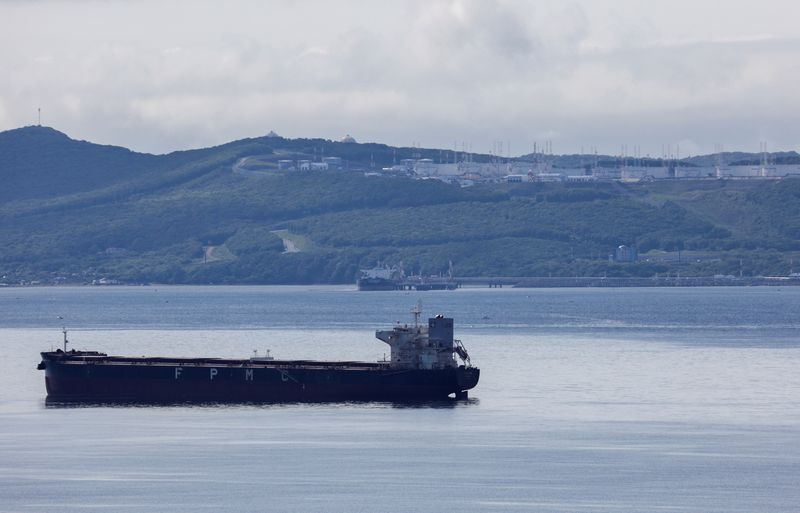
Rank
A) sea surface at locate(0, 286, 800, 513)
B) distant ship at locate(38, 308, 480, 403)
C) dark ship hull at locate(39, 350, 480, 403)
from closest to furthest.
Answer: sea surface at locate(0, 286, 800, 513)
distant ship at locate(38, 308, 480, 403)
dark ship hull at locate(39, 350, 480, 403)

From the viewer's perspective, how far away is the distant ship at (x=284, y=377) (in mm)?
102438

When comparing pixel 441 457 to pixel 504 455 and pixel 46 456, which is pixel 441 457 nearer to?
pixel 504 455

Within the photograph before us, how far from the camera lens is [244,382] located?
10456 centimetres

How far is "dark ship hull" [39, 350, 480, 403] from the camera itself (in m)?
103

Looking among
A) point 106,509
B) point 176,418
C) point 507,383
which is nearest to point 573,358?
point 507,383

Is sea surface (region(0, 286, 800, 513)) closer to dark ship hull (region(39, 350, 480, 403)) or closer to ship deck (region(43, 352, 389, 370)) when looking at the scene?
dark ship hull (region(39, 350, 480, 403))

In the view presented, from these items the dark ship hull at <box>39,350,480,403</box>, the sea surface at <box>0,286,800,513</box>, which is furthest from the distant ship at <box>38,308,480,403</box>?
the sea surface at <box>0,286,800,513</box>

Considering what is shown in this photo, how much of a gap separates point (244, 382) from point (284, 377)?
2583 millimetres

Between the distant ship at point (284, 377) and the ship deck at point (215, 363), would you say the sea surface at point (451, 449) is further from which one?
the ship deck at point (215, 363)

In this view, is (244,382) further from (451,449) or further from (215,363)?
(451,449)

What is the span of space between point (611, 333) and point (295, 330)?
35.3 m

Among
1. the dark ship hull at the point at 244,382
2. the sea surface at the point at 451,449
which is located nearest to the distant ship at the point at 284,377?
the dark ship hull at the point at 244,382

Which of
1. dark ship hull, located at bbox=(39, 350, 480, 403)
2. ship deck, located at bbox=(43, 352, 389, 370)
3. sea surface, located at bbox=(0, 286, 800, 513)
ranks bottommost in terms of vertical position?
sea surface, located at bbox=(0, 286, 800, 513)

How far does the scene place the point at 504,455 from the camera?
79312 millimetres
